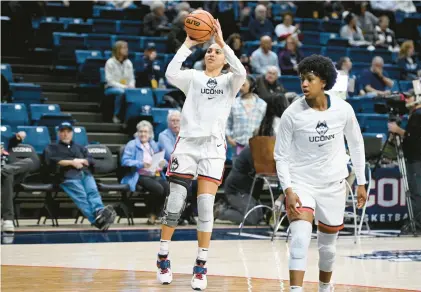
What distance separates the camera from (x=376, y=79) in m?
16.0

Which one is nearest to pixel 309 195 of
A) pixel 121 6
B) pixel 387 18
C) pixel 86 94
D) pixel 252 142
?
pixel 252 142

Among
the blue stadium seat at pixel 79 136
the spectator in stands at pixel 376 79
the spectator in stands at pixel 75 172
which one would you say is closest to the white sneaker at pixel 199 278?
the spectator in stands at pixel 75 172

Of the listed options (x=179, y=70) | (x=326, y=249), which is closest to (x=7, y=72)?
(x=179, y=70)

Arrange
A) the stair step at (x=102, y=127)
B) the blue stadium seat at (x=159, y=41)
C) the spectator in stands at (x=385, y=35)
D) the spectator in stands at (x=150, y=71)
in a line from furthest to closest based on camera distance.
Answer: the spectator in stands at (x=385, y=35) < the blue stadium seat at (x=159, y=41) < the spectator in stands at (x=150, y=71) < the stair step at (x=102, y=127)

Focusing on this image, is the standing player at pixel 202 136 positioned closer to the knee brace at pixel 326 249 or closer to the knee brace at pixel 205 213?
the knee brace at pixel 205 213

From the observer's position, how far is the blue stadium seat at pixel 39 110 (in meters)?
12.9

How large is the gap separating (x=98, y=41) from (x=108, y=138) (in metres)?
2.25

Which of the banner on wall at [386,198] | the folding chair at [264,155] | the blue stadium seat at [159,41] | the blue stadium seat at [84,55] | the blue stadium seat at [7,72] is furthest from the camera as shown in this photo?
the blue stadium seat at [159,41]

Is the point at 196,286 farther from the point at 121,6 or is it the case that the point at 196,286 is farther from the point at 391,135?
the point at 121,6

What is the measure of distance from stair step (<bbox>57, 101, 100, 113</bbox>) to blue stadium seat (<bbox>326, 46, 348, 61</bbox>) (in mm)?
4756

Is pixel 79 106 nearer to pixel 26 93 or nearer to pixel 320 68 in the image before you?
pixel 26 93

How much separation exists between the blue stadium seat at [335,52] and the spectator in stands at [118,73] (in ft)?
15.2

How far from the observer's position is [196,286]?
20.9 feet

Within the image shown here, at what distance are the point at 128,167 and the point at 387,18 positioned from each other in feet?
29.0
